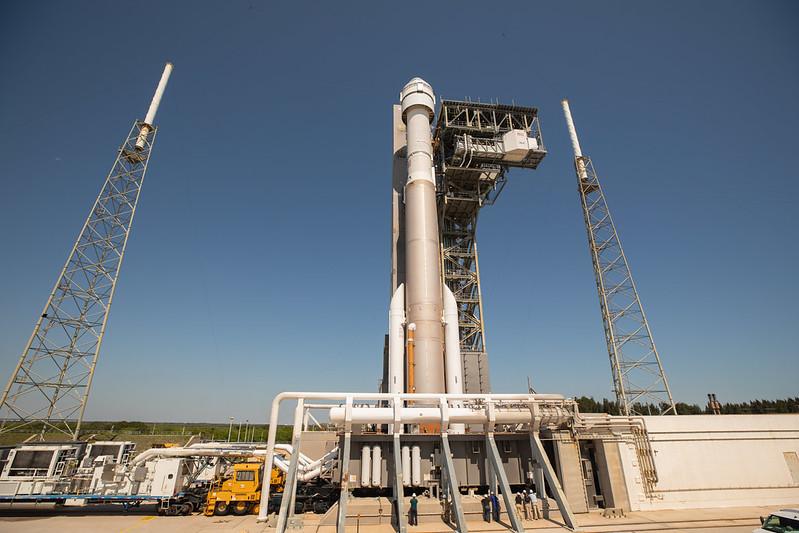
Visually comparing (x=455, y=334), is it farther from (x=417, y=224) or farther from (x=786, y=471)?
(x=786, y=471)

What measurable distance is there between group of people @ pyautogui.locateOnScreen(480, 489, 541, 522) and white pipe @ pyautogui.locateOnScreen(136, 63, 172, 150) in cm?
4560

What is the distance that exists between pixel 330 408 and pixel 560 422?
12.5 metres

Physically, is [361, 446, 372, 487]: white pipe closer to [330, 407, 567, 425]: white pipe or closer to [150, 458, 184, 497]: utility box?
[330, 407, 567, 425]: white pipe

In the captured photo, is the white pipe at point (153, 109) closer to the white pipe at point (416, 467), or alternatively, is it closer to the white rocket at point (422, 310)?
the white rocket at point (422, 310)

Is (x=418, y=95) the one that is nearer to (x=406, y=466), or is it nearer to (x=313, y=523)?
(x=406, y=466)

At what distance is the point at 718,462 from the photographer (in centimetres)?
2156

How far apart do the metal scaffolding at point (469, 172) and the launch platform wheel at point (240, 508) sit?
827 inches

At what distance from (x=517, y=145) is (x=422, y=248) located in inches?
615

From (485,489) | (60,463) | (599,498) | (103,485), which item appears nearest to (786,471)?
(599,498)

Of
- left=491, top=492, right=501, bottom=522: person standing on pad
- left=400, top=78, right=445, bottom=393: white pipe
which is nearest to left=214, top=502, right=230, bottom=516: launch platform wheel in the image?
left=400, top=78, right=445, bottom=393: white pipe

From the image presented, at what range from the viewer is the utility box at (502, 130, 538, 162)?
115 ft

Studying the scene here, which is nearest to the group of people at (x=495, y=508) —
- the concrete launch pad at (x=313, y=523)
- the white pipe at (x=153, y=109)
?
the concrete launch pad at (x=313, y=523)

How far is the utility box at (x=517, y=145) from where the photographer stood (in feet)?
115

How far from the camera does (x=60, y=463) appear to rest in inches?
906
